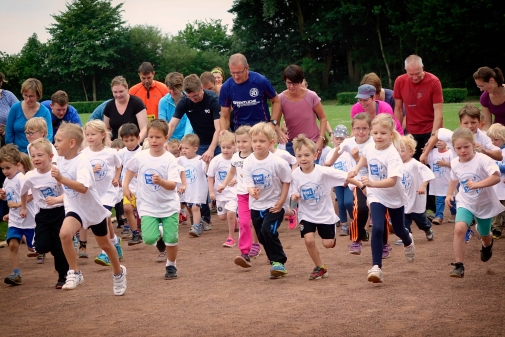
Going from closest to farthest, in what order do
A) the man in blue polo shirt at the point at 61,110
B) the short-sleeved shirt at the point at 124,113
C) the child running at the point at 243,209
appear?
the child running at the point at 243,209 → the man in blue polo shirt at the point at 61,110 → the short-sleeved shirt at the point at 124,113

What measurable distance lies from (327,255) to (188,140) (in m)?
3.57

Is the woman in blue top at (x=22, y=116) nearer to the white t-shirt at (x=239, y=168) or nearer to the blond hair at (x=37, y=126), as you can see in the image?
the blond hair at (x=37, y=126)

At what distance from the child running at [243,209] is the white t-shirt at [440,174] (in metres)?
3.68

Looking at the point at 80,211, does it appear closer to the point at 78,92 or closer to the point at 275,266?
the point at 275,266

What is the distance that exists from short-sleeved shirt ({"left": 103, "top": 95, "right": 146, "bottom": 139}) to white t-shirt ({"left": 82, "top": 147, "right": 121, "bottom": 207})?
100 inches

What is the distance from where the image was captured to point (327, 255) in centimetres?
1022

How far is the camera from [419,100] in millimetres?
12445

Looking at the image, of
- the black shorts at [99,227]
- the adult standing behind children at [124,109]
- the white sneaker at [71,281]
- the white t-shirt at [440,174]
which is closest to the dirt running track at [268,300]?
the white sneaker at [71,281]

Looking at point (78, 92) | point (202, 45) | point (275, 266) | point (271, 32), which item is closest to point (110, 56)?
point (78, 92)

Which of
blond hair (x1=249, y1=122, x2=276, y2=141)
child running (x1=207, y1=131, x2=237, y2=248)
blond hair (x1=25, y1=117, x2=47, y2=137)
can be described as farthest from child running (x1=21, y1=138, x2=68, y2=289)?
child running (x1=207, y1=131, x2=237, y2=248)

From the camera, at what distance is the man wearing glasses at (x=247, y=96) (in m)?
11.3

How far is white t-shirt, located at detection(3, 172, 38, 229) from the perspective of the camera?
954cm

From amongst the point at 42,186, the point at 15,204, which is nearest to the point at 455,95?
the point at 15,204

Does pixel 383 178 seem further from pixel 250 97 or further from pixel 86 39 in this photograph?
pixel 86 39
